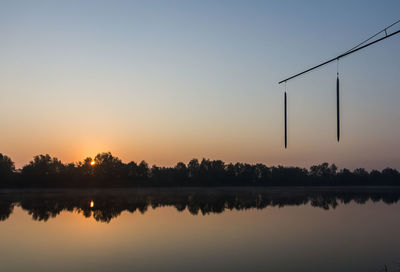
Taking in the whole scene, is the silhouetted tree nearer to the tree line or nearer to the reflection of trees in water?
the tree line

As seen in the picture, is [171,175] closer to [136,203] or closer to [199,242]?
[136,203]

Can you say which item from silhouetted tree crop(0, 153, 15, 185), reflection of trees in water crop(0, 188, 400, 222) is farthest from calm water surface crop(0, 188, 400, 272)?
silhouetted tree crop(0, 153, 15, 185)

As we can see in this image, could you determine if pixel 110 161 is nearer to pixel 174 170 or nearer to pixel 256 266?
pixel 174 170

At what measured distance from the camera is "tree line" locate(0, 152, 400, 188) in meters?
91.9

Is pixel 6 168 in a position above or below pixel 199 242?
above

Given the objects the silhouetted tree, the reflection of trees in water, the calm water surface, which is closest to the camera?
the calm water surface

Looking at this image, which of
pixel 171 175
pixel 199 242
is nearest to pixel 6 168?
pixel 171 175

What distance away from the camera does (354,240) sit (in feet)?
85.1

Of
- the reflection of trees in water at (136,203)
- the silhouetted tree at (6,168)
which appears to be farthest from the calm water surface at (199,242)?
the silhouetted tree at (6,168)

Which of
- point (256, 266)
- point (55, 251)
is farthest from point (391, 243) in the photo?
point (55, 251)

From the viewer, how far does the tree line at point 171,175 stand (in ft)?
302

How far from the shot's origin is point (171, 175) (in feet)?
381

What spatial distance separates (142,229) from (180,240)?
19.9 feet

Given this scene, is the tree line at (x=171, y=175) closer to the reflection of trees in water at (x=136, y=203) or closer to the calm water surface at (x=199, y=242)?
the reflection of trees in water at (x=136, y=203)
